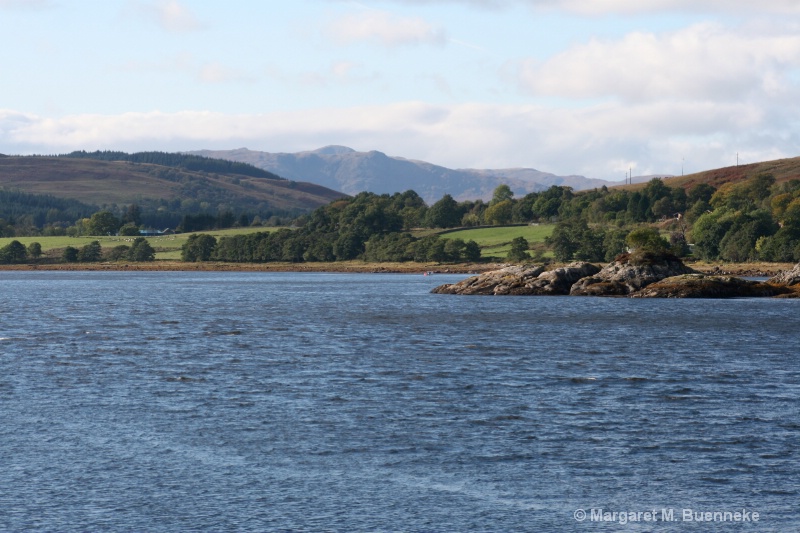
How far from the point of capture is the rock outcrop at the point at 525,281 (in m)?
119

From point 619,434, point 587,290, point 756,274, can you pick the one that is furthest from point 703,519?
point 756,274

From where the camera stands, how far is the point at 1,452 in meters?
28.8

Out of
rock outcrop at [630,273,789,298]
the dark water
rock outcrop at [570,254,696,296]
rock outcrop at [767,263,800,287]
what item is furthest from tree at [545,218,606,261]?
the dark water

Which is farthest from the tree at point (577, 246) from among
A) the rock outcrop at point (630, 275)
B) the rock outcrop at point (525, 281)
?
the rock outcrop at point (630, 275)


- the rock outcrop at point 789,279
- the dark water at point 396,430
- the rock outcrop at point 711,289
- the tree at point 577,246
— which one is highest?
the tree at point 577,246

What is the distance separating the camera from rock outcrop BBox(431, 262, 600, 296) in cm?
11894

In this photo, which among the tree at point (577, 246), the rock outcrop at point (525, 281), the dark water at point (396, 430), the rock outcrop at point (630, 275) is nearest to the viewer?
the dark water at point (396, 430)

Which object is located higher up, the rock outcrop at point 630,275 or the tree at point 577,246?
the tree at point 577,246

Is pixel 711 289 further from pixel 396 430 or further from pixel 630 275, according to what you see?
pixel 396 430

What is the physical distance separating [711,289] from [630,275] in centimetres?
881

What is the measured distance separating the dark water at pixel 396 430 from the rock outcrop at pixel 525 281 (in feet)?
167

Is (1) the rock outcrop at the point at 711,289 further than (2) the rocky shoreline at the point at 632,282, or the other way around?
(2) the rocky shoreline at the point at 632,282

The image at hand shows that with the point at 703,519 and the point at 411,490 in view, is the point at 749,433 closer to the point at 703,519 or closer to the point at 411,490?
the point at 703,519

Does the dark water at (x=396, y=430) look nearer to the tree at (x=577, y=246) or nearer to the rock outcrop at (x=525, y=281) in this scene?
the rock outcrop at (x=525, y=281)
